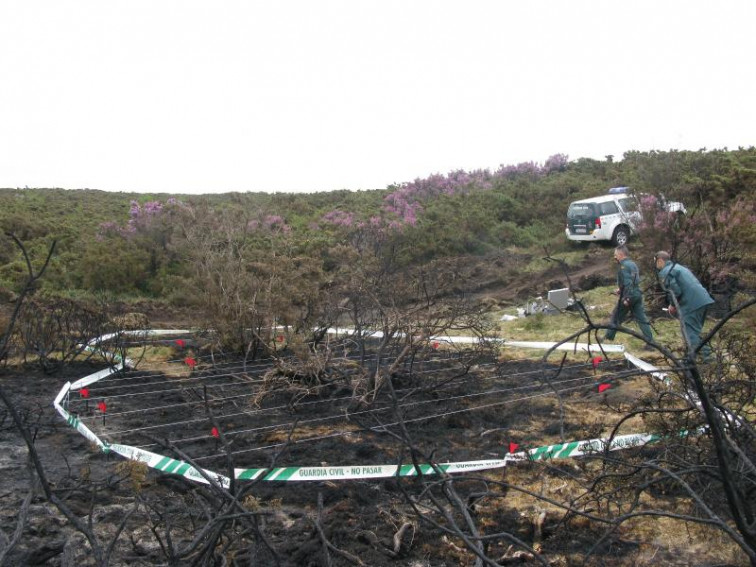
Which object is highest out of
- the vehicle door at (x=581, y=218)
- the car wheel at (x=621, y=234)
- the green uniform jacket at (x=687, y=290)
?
the vehicle door at (x=581, y=218)

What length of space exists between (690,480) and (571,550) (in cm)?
96

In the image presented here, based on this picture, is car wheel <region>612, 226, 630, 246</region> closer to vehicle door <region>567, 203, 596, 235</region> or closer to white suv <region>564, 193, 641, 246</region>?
white suv <region>564, 193, 641, 246</region>

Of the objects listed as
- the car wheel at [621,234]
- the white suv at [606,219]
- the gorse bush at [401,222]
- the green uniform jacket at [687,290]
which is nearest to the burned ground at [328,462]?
the green uniform jacket at [687,290]

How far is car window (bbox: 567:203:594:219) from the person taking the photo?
2091cm

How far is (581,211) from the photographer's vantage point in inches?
837

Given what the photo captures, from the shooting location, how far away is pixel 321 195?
42844 millimetres

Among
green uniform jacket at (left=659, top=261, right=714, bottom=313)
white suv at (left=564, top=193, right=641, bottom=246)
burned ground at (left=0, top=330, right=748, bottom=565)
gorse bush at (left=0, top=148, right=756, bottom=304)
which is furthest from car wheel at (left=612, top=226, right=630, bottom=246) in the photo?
green uniform jacket at (left=659, top=261, right=714, bottom=313)

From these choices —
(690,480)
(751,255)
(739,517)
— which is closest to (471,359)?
(690,480)

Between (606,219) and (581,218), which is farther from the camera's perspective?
(581,218)

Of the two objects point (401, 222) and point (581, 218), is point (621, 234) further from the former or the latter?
point (401, 222)

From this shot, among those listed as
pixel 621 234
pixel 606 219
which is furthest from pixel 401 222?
pixel 621 234

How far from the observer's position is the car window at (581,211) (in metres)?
20.9

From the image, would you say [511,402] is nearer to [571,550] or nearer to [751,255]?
[571,550]

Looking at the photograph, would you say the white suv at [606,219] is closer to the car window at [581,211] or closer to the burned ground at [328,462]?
the car window at [581,211]
